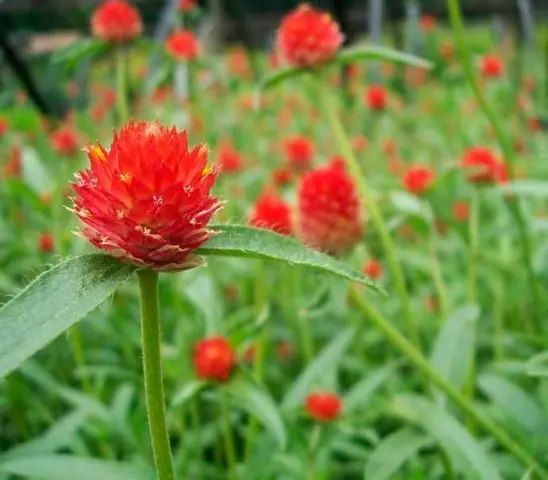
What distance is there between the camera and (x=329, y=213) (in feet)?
3.95

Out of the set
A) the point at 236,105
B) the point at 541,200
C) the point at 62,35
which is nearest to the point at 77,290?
the point at 541,200

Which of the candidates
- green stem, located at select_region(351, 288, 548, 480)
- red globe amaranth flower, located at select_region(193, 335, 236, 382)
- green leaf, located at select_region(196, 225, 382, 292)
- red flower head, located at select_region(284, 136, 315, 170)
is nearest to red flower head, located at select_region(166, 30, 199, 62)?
red flower head, located at select_region(284, 136, 315, 170)

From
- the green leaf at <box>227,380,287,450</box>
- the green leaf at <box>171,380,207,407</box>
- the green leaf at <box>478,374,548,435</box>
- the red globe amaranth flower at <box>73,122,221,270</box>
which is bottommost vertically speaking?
the green leaf at <box>478,374,548,435</box>

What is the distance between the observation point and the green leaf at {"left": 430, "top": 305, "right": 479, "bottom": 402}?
119 centimetres

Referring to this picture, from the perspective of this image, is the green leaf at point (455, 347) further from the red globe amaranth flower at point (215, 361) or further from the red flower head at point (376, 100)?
the red flower head at point (376, 100)

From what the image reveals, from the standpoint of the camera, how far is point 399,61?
1.29m

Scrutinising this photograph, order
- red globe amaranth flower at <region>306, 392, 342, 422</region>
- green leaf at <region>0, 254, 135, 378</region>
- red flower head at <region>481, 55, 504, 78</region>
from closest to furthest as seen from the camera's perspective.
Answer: green leaf at <region>0, 254, 135, 378</region>, red globe amaranth flower at <region>306, 392, 342, 422</region>, red flower head at <region>481, 55, 504, 78</region>

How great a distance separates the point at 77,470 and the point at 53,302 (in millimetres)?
376

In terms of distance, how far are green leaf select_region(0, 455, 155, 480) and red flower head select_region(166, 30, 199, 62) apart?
1592mm

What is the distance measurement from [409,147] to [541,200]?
115 cm

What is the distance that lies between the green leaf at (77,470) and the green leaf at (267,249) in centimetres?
35

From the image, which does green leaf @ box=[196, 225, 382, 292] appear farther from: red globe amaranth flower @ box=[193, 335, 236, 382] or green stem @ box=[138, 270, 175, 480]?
red globe amaranth flower @ box=[193, 335, 236, 382]

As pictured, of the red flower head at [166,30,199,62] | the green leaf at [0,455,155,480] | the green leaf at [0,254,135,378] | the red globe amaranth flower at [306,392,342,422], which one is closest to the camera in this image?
the green leaf at [0,254,135,378]

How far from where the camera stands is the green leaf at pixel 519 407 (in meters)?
1.15
